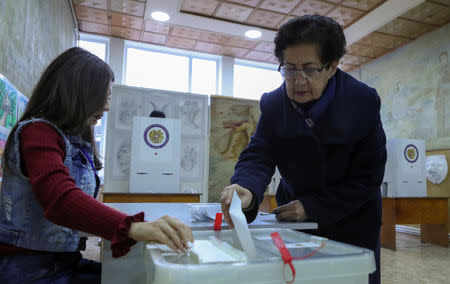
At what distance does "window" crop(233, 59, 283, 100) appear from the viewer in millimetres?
6727

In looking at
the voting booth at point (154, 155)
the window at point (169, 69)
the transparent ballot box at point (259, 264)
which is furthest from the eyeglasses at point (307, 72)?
the window at point (169, 69)

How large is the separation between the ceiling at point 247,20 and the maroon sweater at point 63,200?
4105 mm

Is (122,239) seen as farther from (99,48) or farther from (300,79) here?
(99,48)

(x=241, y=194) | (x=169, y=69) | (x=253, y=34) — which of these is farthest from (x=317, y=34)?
(x=169, y=69)

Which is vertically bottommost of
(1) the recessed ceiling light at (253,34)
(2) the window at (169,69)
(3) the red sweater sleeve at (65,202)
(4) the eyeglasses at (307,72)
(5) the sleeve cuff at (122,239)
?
(5) the sleeve cuff at (122,239)

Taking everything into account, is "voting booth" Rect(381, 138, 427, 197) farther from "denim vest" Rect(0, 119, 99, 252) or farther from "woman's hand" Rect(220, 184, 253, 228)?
"denim vest" Rect(0, 119, 99, 252)

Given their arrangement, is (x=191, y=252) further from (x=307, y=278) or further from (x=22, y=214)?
(x=22, y=214)

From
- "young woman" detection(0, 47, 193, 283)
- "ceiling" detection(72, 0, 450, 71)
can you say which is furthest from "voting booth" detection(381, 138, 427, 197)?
"young woman" detection(0, 47, 193, 283)

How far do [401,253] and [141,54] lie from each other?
5.11m

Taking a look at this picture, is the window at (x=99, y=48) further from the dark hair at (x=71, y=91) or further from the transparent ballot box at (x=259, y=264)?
the transparent ballot box at (x=259, y=264)

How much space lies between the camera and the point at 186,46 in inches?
236

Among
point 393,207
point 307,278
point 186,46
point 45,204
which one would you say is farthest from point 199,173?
point 307,278

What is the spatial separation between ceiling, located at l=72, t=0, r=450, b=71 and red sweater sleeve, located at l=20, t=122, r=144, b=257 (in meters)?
4.12

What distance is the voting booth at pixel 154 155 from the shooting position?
3.35 meters
